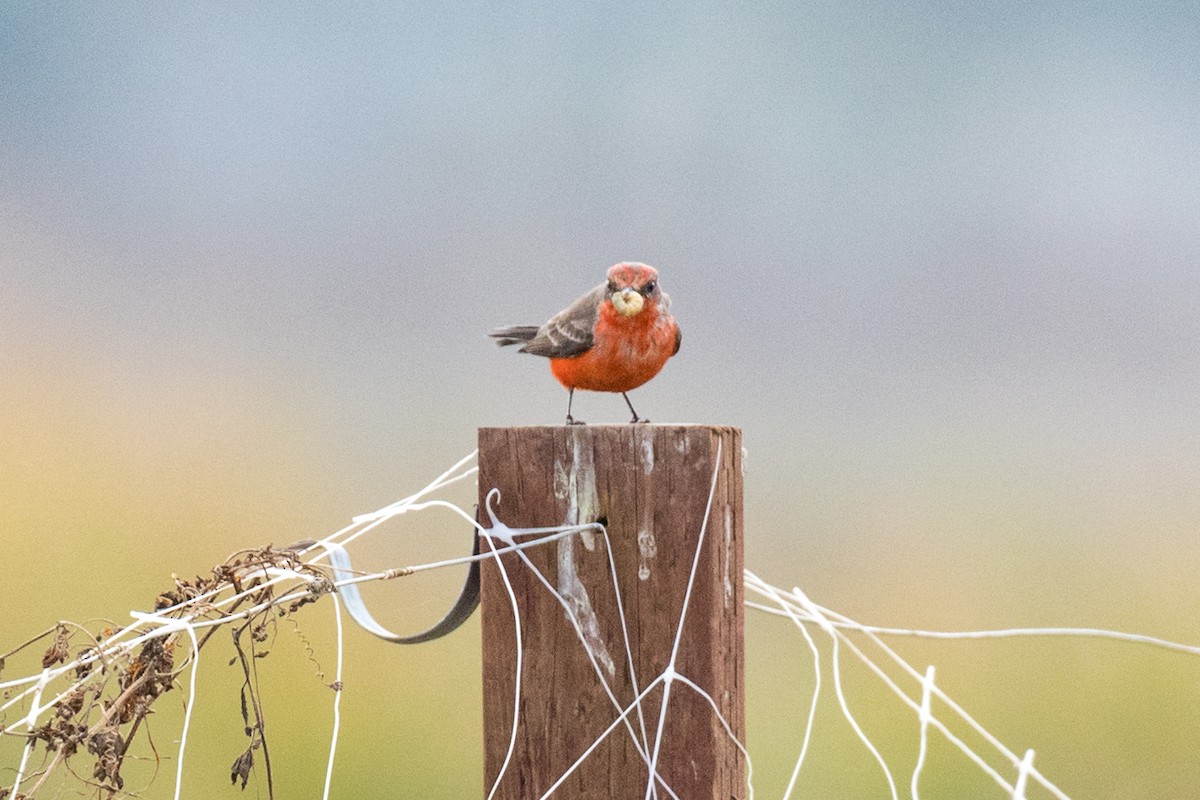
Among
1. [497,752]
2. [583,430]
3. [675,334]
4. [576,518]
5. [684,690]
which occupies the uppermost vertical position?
[675,334]

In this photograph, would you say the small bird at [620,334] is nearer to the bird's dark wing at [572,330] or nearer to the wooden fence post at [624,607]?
the bird's dark wing at [572,330]

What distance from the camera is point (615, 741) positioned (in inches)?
78.4

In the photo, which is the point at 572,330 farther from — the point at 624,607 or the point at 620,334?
the point at 624,607

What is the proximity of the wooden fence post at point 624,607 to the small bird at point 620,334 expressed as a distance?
714 mm

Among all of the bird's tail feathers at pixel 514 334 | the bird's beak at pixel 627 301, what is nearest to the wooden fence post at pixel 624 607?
the bird's beak at pixel 627 301

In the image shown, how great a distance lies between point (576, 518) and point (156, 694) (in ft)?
2.40

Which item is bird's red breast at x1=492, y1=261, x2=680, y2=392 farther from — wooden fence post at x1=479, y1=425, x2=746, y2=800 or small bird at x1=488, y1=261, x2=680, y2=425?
wooden fence post at x1=479, y1=425, x2=746, y2=800

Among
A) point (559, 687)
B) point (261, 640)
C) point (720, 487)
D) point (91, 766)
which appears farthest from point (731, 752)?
point (91, 766)

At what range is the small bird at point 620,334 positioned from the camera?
2.73 meters

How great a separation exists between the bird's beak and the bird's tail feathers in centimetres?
58

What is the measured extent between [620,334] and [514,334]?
2.30ft

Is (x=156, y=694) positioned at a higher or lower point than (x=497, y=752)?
higher

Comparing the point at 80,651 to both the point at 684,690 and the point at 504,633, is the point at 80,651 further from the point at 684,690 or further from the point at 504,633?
the point at 684,690

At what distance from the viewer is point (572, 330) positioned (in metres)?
2.83
